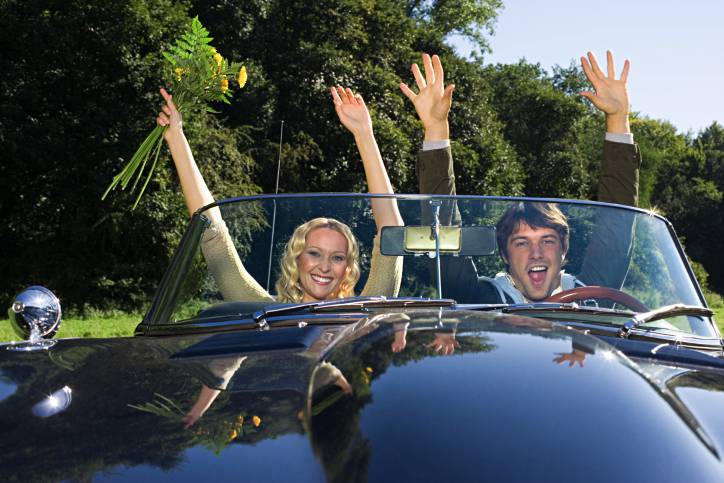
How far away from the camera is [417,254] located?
3141mm

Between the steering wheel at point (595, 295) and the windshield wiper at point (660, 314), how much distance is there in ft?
0.49

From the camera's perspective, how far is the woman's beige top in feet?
10.3

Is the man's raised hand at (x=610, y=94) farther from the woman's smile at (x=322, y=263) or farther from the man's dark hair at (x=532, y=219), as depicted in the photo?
the woman's smile at (x=322, y=263)

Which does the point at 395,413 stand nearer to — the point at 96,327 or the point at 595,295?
the point at 595,295

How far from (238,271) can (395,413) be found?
170 centimetres

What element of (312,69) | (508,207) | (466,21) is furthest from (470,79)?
(508,207)

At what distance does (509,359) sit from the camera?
181cm

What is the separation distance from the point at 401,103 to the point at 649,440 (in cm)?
2613

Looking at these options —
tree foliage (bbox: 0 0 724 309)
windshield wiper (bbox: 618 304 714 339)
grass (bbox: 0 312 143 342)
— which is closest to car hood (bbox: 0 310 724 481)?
windshield wiper (bbox: 618 304 714 339)

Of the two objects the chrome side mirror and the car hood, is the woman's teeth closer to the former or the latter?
the chrome side mirror

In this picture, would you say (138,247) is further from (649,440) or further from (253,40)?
(649,440)

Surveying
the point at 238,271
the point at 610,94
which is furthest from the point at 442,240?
the point at 610,94

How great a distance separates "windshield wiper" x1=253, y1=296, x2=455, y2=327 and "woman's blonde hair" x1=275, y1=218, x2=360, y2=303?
339 mm

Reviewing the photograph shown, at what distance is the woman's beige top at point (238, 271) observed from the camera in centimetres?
314
